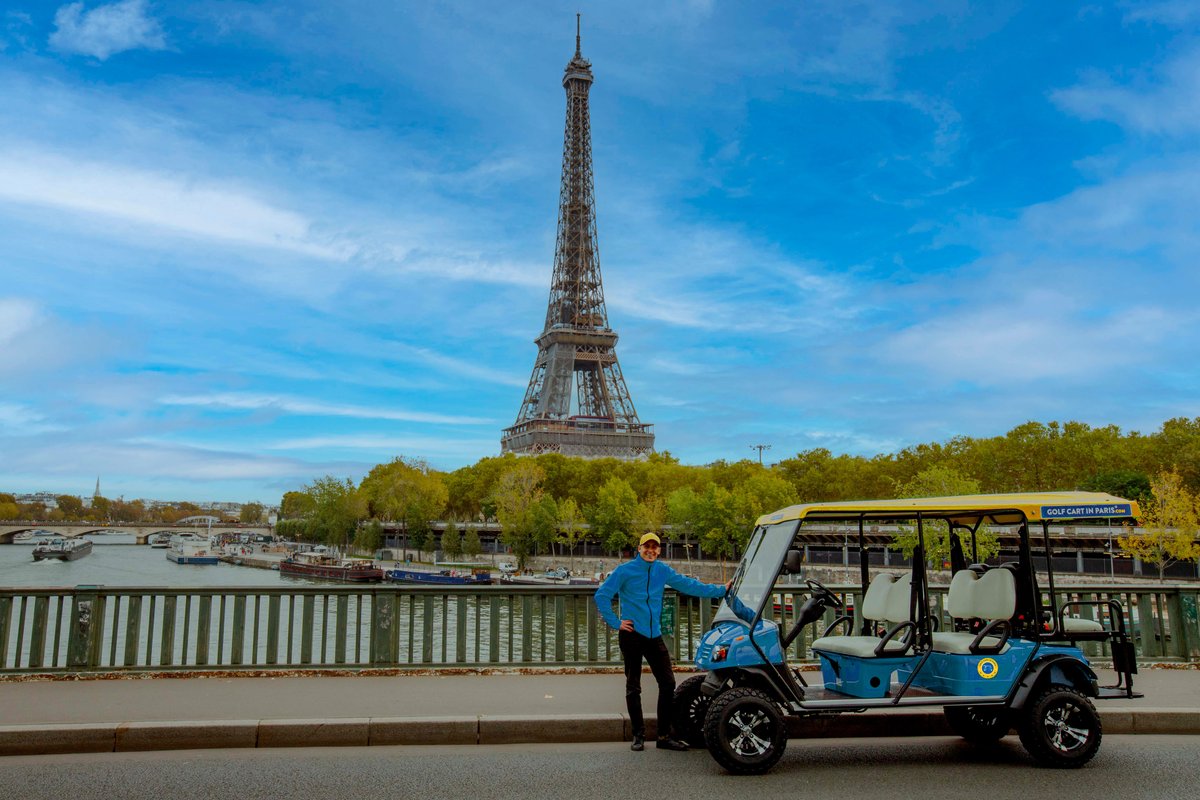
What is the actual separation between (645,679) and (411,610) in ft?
8.80

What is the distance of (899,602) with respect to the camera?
308 inches

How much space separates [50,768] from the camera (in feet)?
22.2

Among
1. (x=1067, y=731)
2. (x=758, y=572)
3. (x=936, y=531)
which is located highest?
(x=936, y=531)

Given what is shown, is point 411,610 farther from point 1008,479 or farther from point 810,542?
point 1008,479

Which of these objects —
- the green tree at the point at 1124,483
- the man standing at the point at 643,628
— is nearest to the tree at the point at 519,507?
the green tree at the point at 1124,483

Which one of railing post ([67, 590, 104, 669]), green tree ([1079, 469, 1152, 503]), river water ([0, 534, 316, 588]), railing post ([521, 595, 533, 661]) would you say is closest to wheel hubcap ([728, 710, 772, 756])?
railing post ([521, 595, 533, 661])

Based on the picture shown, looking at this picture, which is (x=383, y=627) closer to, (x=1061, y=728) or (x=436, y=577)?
(x=1061, y=728)

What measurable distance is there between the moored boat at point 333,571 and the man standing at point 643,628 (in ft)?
173

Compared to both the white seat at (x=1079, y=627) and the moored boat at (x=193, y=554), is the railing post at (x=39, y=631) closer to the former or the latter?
the white seat at (x=1079, y=627)

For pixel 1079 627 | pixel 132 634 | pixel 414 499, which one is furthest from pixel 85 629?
pixel 414 499

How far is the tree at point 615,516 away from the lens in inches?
2857

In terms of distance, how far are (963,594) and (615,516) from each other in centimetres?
6568

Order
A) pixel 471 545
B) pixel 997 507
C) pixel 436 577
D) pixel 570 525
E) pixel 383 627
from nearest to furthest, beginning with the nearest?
pixel 997 507 → pixel 383 627 → pixel 436 577 → pixel 570 525 → pixel 471 545

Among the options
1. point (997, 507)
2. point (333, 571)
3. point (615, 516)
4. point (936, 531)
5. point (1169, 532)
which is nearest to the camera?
point (997, 507)
